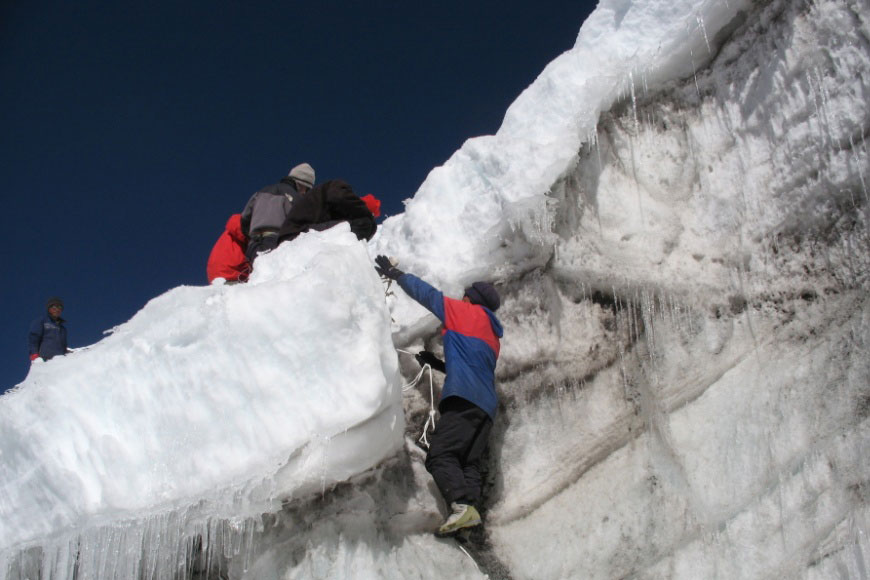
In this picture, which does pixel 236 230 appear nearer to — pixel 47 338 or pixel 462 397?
pixel 462 397

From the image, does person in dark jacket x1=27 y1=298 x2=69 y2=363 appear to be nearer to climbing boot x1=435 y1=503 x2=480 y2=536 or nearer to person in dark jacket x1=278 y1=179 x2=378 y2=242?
person in dark jacket x1=278 y1=179 x2=378 y2=242

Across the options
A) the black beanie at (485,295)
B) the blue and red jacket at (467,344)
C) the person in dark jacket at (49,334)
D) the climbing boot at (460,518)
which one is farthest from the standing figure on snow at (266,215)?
the person in dark jacket at (49,334)

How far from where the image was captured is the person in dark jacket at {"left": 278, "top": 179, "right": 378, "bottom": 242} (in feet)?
16.3

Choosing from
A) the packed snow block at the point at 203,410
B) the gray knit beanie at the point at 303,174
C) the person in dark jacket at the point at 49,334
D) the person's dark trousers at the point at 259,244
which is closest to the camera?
the packed snow block at the point at 203,410

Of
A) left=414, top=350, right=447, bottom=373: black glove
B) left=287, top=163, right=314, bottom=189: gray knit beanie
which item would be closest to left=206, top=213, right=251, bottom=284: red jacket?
left=287, top=163, right=314, bottom=189: gray knit beanie

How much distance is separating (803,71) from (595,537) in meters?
3.48

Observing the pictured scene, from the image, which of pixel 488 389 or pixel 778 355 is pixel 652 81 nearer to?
pixel 778 355

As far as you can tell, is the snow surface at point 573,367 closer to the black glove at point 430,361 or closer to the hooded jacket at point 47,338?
the black glove at point 430,361

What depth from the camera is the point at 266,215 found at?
5.13m

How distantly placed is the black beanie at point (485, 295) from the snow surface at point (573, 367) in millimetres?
351

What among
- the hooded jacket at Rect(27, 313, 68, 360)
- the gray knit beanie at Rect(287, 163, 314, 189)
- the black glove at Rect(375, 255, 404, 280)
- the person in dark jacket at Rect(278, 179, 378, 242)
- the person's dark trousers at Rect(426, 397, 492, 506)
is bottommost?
the person's dark trousers at Rect(426, 397, 492, 506)

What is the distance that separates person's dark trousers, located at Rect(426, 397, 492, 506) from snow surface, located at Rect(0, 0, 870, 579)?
0.82 feet

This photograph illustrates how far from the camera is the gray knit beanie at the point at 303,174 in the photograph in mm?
5602

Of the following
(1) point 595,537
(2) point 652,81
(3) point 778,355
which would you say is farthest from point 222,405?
(2) point 652,81
